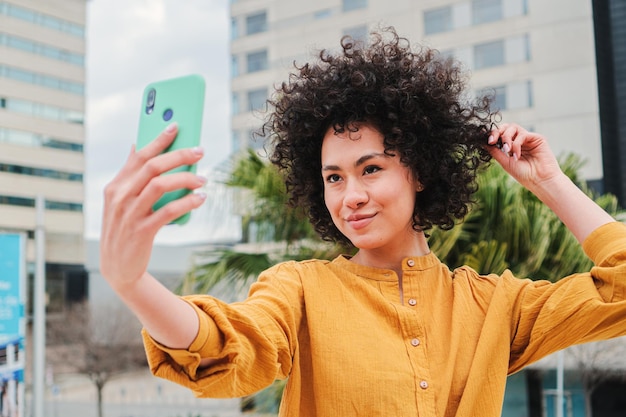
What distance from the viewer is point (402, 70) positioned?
1664 mm

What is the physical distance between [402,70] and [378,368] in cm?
64

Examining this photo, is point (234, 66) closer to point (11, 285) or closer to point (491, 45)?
point (491, 45)

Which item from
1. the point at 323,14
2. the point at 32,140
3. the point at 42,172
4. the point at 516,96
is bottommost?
the point at 42,172

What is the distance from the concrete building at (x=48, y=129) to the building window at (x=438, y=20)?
14140 mm

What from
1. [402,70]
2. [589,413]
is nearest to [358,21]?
[589,413]

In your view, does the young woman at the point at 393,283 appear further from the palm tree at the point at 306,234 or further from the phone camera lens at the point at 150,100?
the palm tree at the point at 306,234

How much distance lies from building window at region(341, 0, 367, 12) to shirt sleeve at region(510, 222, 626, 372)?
22849 mm

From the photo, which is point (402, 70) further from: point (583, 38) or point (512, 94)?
point (512, 94)

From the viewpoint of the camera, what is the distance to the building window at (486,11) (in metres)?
20.2

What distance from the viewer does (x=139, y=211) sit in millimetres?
976

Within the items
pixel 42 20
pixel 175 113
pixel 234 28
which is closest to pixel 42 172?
pixel 42 20

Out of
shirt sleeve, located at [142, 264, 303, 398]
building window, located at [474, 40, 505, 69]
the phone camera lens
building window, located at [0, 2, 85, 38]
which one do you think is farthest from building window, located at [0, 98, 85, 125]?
the phone camera lens

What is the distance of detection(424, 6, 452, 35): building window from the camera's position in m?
21.3

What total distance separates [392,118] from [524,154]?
364 millimetres
